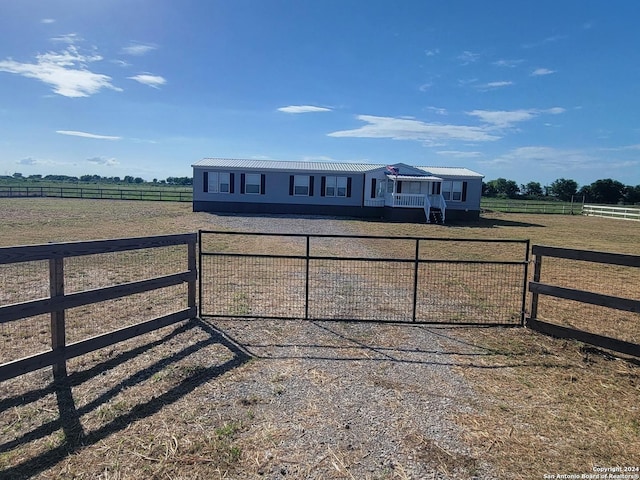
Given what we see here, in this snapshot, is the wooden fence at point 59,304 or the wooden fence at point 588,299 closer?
the wooden fence at point 59,304

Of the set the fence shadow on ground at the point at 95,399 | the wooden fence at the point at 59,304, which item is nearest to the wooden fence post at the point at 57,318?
the wooden fence at the point at 59,304

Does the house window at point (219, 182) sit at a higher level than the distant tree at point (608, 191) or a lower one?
lower

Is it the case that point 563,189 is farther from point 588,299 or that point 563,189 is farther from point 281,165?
point 588,299

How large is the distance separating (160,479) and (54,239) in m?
13.5

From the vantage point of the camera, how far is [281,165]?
31.4 meters

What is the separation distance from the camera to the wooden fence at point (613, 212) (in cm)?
3588

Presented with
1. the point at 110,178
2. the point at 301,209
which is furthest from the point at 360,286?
the point at 110,178

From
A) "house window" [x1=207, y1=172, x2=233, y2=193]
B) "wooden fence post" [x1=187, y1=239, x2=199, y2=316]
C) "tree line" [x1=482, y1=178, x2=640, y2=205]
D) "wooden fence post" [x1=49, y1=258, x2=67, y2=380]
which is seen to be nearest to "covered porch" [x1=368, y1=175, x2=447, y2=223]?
"house window" [x1=207, y1=172, x2=233, y2=193]

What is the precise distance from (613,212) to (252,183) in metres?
30.6

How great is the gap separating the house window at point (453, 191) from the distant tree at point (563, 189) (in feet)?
202

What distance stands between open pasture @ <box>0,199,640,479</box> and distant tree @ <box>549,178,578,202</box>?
8791cm

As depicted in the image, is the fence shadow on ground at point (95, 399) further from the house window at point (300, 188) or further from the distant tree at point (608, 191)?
the distant tree at point (608, 191)

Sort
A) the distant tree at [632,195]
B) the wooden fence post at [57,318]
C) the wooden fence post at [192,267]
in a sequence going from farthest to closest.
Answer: the distant tree at [632,195]
the wooden fence post at [192,267]
the wooden fence post at [57,318]

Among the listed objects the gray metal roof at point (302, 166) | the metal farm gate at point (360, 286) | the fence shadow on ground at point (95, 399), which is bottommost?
the fence shadow on ground at point (95, 399)
